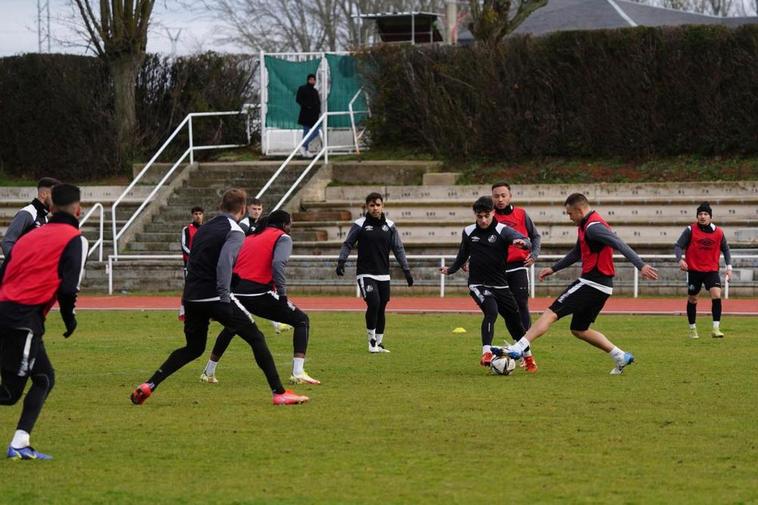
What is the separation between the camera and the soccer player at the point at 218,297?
37.6 feet

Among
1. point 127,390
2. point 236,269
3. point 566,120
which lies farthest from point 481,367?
point 566,120

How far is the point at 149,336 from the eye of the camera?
18.9m

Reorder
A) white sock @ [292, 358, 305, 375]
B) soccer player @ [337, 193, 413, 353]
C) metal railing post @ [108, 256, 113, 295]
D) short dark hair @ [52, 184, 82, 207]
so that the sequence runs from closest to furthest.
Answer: short dark hair @ [52, 184, 82, 207], white sock @ [292, 358, 305, 375], soccer player @ [337, 193, 413, 353], metal railing post @ [108, 256, 113, 295]

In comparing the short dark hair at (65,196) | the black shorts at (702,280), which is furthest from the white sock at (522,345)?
the black shorts at (702,280)

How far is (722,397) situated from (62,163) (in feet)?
91.0

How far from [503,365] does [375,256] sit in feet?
12.2

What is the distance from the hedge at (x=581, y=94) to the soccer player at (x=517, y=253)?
1779 cm

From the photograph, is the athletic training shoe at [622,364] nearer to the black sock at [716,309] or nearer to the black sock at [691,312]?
the black sock at [691,312]

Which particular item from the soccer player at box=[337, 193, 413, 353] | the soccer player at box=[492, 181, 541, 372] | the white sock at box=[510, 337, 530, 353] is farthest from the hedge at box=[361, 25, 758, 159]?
the white sock at box=[510, 337, 530, 353]

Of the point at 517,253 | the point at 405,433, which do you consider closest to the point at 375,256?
the point at 517,253

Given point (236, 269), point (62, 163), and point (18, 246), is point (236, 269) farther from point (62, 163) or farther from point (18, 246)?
point (62, 163)

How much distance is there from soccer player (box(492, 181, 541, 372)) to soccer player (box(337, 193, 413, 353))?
2.17 m

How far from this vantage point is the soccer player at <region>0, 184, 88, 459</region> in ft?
Answer: 29.1

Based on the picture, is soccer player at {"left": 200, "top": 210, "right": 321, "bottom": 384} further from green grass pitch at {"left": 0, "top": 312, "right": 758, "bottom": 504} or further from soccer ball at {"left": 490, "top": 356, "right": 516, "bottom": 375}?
soccer ball at {"left": 490, "top": 356, "right": 516, "bottom": 375}
